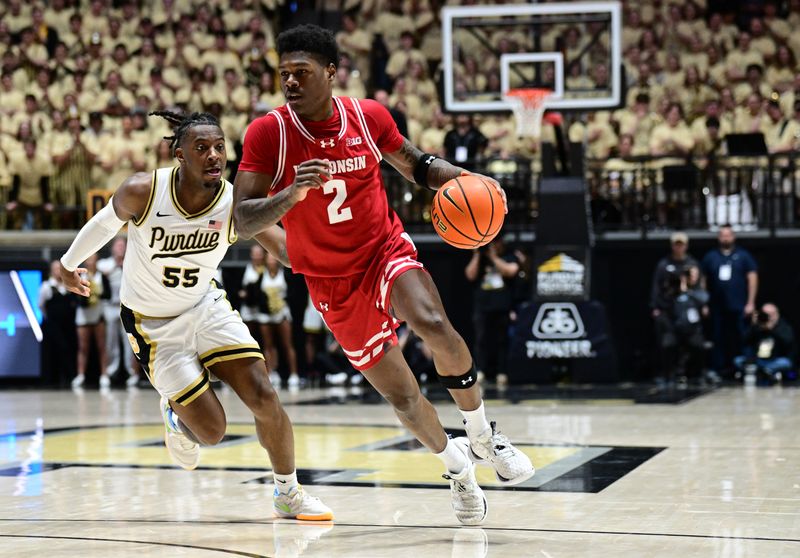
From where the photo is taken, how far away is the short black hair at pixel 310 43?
5.24 m

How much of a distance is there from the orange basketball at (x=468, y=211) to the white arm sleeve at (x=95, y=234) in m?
1.55

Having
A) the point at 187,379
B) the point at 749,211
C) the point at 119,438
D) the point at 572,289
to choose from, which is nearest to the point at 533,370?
the point at 572,289

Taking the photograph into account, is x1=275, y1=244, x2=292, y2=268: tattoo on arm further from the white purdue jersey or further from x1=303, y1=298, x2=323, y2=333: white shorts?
x1=303, y1=298, x2=323, y2=333: white shorts

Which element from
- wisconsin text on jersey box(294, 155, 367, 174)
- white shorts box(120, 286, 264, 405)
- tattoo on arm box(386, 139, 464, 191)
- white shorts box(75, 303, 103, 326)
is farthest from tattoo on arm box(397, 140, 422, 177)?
white shorts box(75, 303, 103, 326)

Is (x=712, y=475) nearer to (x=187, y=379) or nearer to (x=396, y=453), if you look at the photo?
(x=396, y=453)

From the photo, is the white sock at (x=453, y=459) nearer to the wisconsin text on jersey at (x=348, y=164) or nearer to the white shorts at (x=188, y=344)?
the white shorts at (x=188, y=344)

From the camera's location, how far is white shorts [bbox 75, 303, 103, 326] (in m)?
15.3

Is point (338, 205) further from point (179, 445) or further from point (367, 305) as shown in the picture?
point (179, 445)

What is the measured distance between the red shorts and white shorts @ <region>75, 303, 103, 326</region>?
10.4 meters

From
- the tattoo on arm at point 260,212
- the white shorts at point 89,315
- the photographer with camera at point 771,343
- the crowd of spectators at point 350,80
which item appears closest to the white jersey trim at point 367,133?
the tattoo on arm at point 260,212

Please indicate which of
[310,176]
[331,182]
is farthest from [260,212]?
[331,182]

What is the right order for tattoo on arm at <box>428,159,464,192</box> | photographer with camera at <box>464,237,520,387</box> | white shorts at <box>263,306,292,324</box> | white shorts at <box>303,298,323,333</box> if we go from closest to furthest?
tattoo on arm at <box>428,159,464,192</box> < photographer with camera at <box>464,237,520,387</box> < white shorts at <box>263,306,292,324</box> < white shorts at <box>303,298,323,333</box>

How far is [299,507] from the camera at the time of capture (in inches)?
221

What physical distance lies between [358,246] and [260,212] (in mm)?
573
